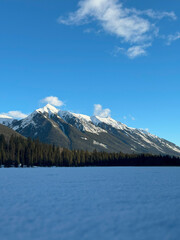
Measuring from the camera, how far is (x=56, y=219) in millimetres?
23641

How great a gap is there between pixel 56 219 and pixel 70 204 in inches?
299

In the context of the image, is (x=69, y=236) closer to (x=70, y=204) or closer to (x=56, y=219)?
(x=56, y=219)

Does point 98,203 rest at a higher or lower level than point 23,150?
lower

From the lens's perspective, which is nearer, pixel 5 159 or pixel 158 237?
pixel 158 237

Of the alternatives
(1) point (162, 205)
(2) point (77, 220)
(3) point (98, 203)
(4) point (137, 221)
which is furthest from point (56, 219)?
(1) point (162, 205)

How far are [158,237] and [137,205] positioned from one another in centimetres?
1208

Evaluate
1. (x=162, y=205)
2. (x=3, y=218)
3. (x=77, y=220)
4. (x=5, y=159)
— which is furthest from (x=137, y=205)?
(x=5, y=159)

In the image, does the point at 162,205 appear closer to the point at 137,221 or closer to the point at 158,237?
the point at 137,221

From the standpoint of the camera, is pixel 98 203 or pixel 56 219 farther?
pixel 98 203

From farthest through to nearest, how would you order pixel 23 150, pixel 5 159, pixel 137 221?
pixel 23 150 → pixel 5 159 → pixel 137 221

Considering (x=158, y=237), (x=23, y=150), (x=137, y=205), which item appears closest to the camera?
(x=158, y=237)

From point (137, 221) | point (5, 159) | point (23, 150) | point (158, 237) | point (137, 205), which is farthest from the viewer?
point (23, 150)

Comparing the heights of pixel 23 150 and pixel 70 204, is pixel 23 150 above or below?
above

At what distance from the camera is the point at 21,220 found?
76.2ft
